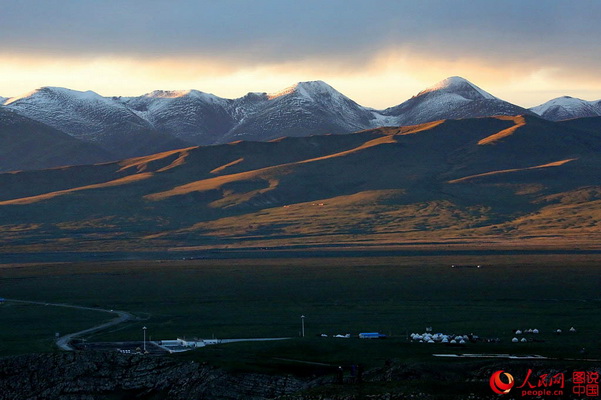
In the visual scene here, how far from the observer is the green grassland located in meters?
80.9

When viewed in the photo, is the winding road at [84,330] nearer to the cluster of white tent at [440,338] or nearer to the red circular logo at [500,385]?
the cluster of white tent at [440,338]

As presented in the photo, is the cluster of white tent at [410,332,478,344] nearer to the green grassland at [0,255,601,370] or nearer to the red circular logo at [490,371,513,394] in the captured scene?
the green grassland at [0,255,601,370]

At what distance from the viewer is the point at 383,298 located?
137 metres

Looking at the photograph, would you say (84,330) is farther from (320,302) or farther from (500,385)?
(500,385)

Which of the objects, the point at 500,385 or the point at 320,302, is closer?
the point at 500,385

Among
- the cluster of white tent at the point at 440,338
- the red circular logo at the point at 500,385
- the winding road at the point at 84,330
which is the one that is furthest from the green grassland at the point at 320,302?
the red circular logo at the point at 500,385

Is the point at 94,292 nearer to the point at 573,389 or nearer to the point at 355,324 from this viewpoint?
the point at 355,324

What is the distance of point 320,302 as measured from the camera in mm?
134625

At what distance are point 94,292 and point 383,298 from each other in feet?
136

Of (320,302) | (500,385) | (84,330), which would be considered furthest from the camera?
(320,302)

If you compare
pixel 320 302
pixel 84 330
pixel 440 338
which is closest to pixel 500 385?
pixel 440 338

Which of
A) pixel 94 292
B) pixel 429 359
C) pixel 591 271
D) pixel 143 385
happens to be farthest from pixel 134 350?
pixel 591 271

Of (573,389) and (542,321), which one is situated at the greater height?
(573,389)

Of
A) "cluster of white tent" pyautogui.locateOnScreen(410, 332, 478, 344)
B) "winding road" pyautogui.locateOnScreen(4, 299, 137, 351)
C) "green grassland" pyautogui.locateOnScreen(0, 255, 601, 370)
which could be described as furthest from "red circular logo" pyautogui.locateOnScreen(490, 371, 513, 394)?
"winding road" pyautogui.locateOnScreen(4, 299, 137, 351)
